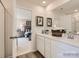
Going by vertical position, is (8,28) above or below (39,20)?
below

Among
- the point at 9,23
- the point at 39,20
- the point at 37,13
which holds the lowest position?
the point at 9,23

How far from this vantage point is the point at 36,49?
3.95 m

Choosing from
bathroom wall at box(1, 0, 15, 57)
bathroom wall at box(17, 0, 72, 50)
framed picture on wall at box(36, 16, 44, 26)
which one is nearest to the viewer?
bathroom wall at box(1, 0, 15, 57)

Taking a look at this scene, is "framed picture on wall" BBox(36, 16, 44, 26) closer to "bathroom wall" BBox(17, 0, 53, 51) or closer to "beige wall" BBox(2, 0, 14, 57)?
"bathroom wall" BBox(17, 0, 53, 51)

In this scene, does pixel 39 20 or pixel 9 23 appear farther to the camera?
pixel 39 20

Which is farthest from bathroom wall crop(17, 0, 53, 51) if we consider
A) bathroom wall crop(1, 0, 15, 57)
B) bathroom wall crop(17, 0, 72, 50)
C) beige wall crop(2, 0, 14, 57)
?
beige wall crop(2, 0, 14, 57)

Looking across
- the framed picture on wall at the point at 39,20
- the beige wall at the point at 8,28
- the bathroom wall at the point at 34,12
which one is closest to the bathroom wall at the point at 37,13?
the bathroom wall at the point at 34,12

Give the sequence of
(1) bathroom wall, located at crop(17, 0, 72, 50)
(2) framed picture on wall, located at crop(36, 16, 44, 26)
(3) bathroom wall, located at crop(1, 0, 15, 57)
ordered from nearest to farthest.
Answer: (3) bathroom wall, located at crop(1, 0, 15, 57) < (1) bathroom wall, located at crop(17, 0, 72, 50) < (2) framed picture on wall, located at crop(36, 16, 44, 26)

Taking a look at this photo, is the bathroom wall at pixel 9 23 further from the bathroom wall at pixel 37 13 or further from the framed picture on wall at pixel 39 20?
the framed picture on wall at pixel 39 20

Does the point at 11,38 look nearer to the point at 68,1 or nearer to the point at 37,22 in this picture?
the point at 68,1

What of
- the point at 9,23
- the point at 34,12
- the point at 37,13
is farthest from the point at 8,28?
the point at 37,13

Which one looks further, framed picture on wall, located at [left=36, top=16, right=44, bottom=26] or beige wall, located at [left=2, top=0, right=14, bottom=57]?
framed picture on wall, located at [left=36, top=16, right=44, bottom=26]

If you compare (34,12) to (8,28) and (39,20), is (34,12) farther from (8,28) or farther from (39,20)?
(8,28)

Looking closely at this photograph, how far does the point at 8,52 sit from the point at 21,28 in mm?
7223
